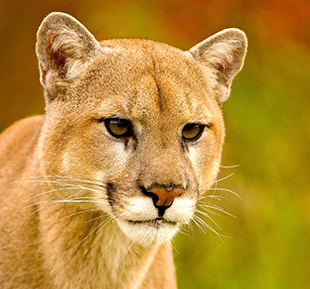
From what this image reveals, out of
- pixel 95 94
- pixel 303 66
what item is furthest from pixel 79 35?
pixel 303 66

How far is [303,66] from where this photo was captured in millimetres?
8633

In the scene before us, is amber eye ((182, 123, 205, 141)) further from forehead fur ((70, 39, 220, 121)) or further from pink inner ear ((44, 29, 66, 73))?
pink inner ear ((44, 29, 66, 73))

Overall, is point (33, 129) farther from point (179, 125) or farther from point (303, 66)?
point (303, 66)

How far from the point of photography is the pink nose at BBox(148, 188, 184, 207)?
324cm

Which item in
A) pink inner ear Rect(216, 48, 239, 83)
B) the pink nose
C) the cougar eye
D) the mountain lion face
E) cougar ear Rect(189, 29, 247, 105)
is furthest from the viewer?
pink inner ear Rect(216, 48, 239, 83)

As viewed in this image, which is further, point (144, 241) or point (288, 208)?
point (288, 208)

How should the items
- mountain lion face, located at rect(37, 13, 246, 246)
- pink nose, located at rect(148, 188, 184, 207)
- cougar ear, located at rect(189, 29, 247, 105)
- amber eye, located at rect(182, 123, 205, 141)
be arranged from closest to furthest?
pink nose, located at rect(148, 188, 184, 207) < mountain lion face, located at rect(37, 13, 246, 246) < amber eye, located at rect(182, 123, 205, 141) < cougar ear, located at rect(189, 29, 247, 105)

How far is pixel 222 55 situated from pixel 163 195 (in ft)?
5.46

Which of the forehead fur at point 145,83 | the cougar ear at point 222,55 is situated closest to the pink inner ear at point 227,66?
the cougar ear at point 222,55

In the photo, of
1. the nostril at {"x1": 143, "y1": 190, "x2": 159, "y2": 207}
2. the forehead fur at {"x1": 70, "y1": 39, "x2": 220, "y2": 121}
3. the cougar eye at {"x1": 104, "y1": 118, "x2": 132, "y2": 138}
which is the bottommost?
the nostril at {"x1": 143, "y1": 190, "x2": 159, "y2": 207}

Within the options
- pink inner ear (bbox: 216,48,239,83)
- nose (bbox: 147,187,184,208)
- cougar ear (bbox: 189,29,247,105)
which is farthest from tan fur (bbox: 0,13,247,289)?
pink inner ear (bbox: 216,48,239,83)

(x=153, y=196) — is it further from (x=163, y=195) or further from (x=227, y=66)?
(x=227, y=66)

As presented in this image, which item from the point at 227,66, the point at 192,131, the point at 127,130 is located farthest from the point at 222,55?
the point at 127,130

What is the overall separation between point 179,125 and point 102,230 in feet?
3.05
